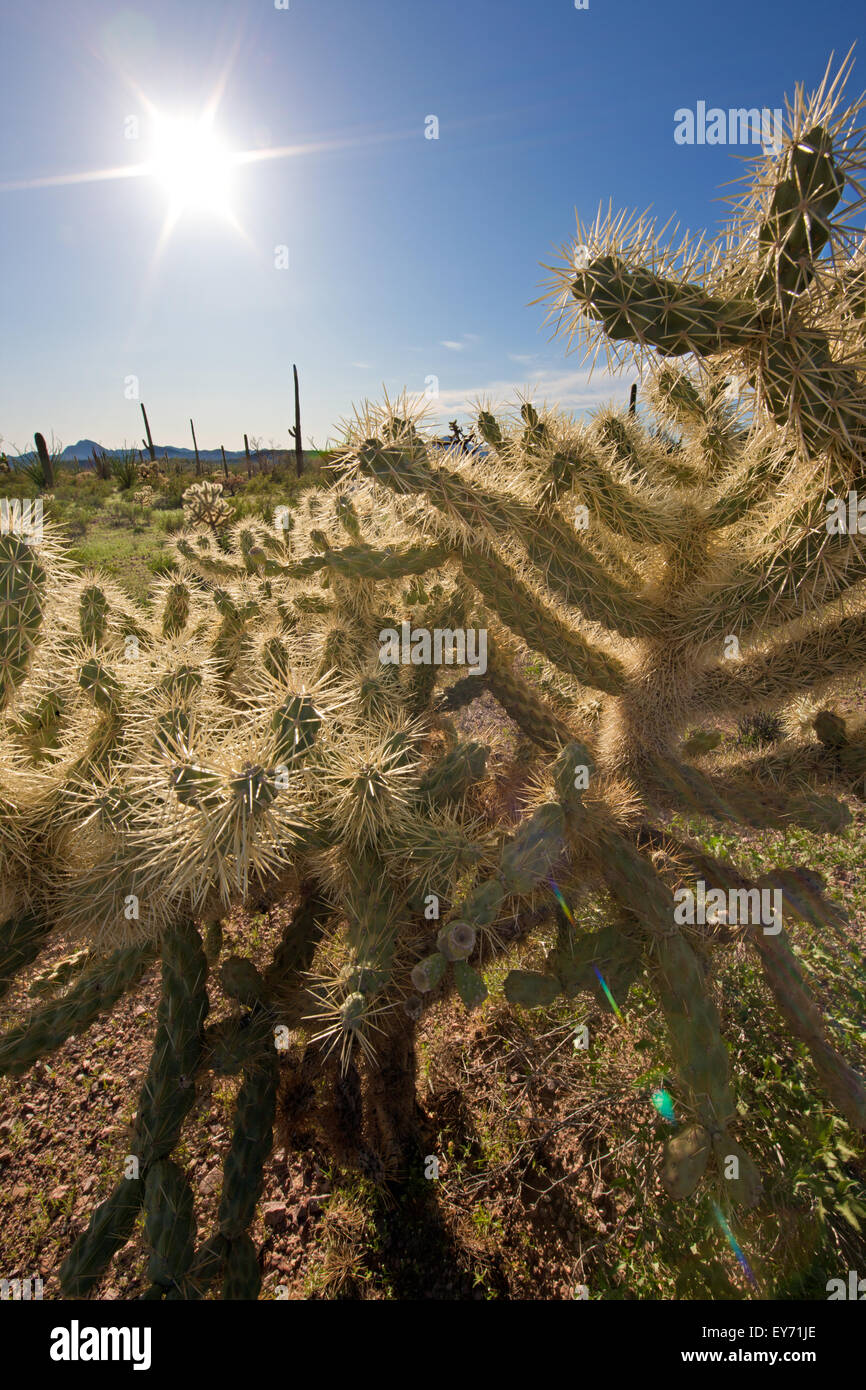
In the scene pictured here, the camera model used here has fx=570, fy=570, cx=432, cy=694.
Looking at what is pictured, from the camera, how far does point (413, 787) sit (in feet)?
6.61

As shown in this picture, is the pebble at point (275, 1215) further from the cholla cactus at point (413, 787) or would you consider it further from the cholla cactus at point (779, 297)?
the cholla cactus at point (779, 297)

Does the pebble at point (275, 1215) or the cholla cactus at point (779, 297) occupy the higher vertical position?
the cholla cactus at point (779, 297)

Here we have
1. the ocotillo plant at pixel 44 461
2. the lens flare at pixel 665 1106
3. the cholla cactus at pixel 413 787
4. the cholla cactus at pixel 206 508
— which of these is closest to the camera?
the cholla cactus at pixel 413 787

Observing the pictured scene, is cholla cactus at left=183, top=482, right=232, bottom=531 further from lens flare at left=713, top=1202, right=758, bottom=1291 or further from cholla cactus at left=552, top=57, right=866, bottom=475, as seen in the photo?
lens flare at left=713, top=1202, right=758, bottom=1291

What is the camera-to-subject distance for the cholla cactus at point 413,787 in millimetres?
1653

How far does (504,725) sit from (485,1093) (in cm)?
450

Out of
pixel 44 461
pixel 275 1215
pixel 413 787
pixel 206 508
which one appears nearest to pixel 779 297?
pixel 413 787

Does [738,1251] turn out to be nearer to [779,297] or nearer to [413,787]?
[413,787]

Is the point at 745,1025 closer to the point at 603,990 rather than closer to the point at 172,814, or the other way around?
the point at 603,990

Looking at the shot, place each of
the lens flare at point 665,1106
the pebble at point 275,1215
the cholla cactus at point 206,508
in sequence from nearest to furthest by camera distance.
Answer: the lens flare at point 665,1106, the pebble at point 275,1215, the cholla cactus at point 206,508

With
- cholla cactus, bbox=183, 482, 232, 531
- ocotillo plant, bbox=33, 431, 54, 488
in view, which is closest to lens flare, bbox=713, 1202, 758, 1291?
cholla cactus, bbox=183, 482, 232, 531

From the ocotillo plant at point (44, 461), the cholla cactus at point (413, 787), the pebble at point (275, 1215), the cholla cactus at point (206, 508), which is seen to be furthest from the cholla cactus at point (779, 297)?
the ocotillo plant at point (44, 461)

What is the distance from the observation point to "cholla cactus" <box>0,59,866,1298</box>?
1.65 meters
